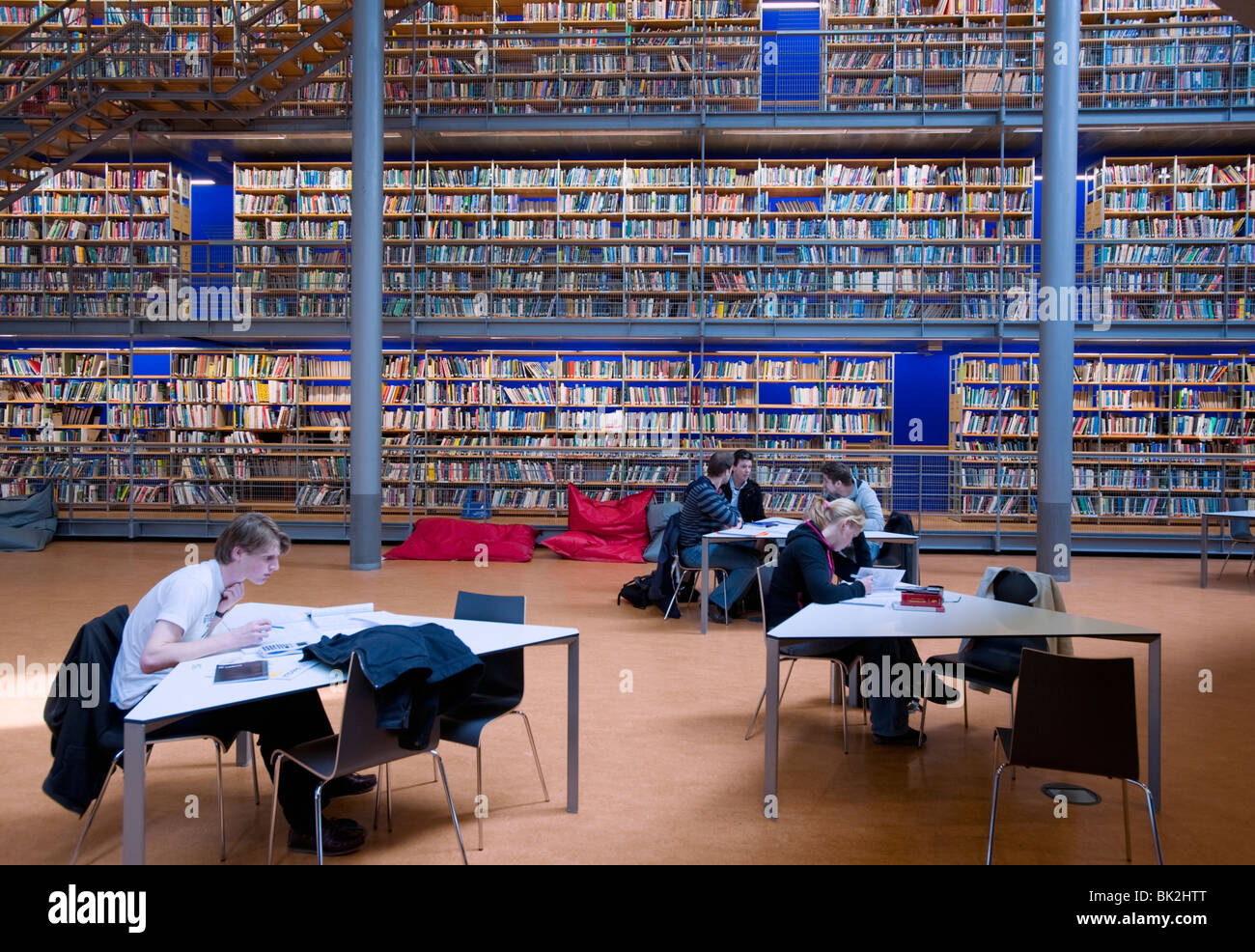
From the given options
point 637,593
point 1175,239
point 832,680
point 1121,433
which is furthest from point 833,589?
point 1175,239

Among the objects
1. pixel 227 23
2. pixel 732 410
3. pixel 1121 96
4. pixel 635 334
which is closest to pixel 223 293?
pixel 227 23

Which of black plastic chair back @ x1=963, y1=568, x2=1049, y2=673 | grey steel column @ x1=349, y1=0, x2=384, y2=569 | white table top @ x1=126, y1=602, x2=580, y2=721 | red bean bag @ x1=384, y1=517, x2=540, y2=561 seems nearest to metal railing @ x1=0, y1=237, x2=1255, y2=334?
grey steel column @ x1=349, y1=0, x2=384, y2=569

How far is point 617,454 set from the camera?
10398 millimetres

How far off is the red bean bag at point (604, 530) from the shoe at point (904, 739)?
213 inches

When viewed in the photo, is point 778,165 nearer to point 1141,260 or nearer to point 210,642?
point 1141,260

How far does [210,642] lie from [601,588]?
507 centimetres

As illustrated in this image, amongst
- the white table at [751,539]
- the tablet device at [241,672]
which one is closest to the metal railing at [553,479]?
the white table at [751,539]

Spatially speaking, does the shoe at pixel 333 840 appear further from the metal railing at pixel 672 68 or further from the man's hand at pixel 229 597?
the metal railing at pixel 672 68

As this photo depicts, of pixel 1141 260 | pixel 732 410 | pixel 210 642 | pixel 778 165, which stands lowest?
pixel 210 642

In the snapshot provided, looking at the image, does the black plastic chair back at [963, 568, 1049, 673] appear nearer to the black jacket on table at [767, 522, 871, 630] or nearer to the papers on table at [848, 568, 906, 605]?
the papers on table at [848, 568, 906, 605]

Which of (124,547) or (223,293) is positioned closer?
(124,547)

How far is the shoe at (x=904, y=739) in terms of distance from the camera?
4035 millimetres

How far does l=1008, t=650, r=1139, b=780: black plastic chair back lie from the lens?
106 inches

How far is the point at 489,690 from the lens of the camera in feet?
11.5
